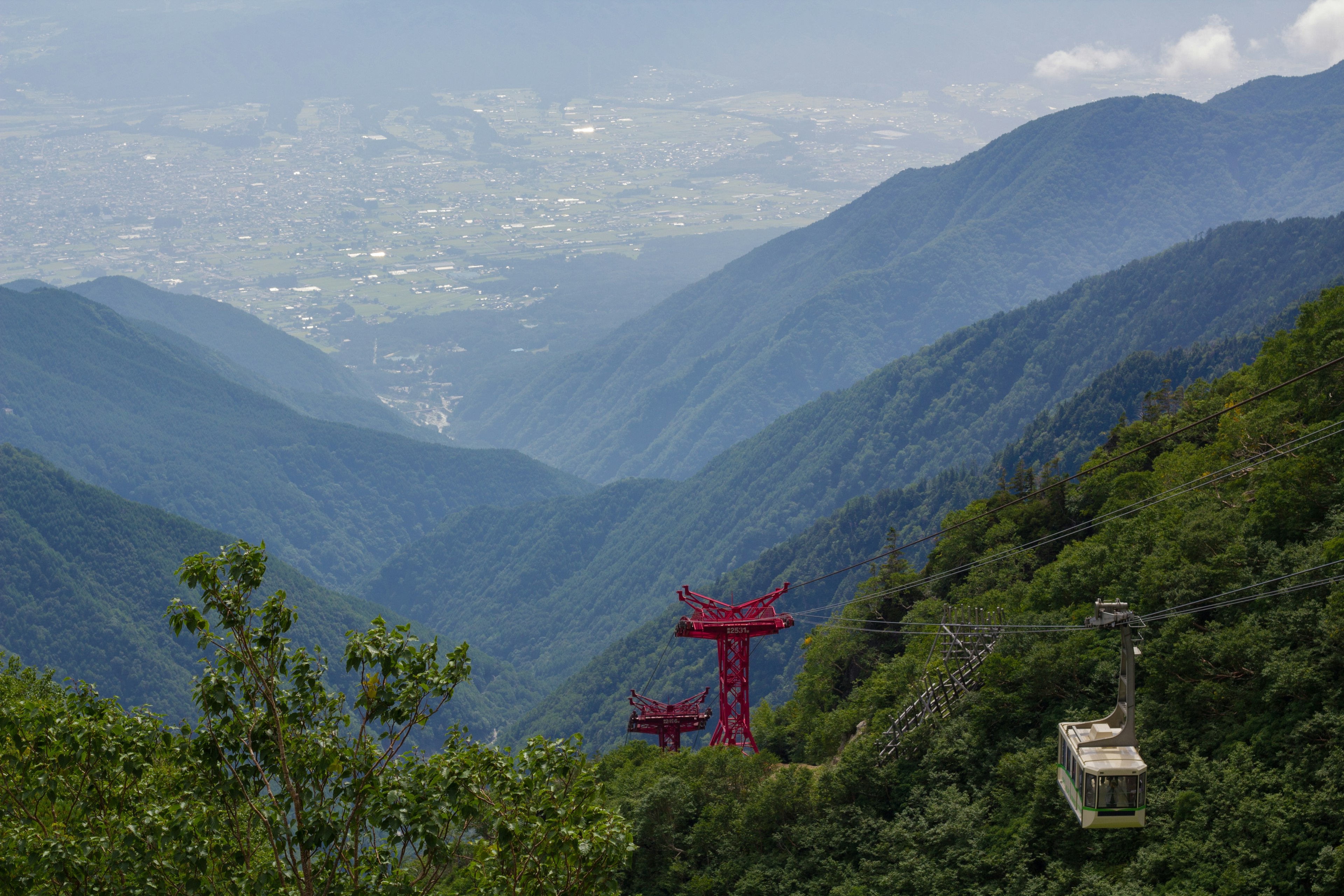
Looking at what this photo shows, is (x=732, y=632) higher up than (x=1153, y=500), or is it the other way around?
(x=1153, y=500)

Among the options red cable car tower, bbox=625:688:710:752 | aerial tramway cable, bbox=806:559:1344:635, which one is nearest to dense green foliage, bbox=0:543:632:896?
aerial tramway cable, bbox=806:559:1344:635

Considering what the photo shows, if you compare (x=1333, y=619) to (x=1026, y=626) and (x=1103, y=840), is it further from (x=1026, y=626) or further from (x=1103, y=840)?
(x=1026, y=626)

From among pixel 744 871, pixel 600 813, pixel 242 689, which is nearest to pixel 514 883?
pixel 600 813

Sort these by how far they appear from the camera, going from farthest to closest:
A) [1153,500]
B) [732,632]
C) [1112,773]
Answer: [1153,500] → [732,632] → [1112,773]

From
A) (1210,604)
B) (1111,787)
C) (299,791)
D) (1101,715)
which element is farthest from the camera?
(1210,604)

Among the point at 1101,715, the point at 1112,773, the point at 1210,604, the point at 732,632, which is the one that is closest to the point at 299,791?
the point at 1112,773

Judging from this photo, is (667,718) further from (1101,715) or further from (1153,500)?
(1153,500)
